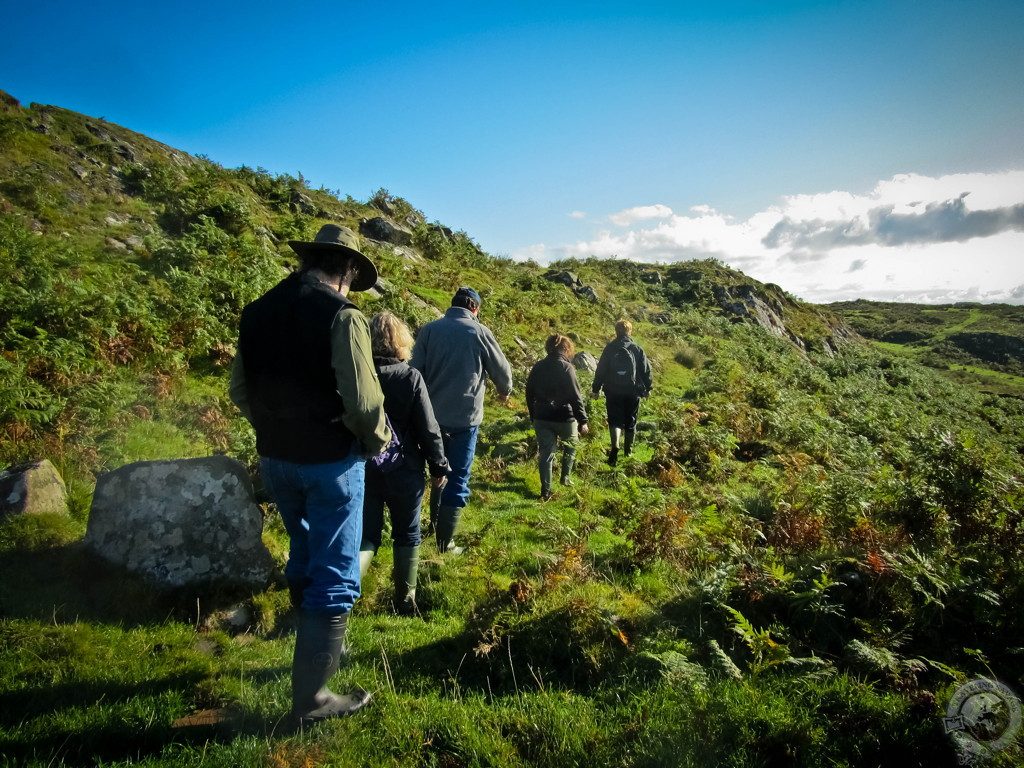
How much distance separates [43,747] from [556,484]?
264 inches

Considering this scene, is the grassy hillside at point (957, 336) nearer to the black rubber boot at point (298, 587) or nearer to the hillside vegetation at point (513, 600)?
the hillside vegetation at point (513, 600)

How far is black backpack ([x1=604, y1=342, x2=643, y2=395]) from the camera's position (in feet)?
31.9

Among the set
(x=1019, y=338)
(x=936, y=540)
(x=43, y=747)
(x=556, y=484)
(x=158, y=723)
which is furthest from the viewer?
(x=1019, y=338)

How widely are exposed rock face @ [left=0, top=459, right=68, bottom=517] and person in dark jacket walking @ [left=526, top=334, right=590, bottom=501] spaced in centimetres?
571

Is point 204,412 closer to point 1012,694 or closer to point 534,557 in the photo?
point 534,557

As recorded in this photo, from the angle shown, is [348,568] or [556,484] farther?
[556,484]

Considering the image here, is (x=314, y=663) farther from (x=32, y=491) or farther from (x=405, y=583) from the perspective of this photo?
(x=32, y=491)

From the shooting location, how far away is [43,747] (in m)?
2.55

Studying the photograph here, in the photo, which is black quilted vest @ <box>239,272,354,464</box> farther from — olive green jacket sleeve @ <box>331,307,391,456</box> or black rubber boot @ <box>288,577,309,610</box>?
black rubber boot @ <box>288,577,309,610</box>

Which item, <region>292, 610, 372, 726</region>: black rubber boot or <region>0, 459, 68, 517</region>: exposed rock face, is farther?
<region>0, 459, 68, 517</region>: exposed rock face

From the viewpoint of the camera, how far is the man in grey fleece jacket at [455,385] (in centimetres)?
546

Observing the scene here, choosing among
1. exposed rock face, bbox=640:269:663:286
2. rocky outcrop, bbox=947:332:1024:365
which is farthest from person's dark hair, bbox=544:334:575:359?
rocky outcrop, bbox=947:332:1024:365

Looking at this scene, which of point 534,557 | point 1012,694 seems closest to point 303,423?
point 534,557

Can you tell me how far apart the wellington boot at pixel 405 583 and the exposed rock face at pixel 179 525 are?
1.16m
